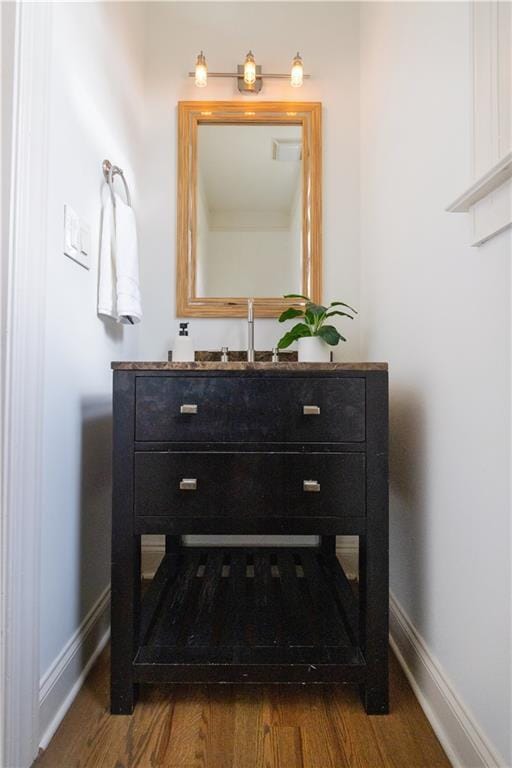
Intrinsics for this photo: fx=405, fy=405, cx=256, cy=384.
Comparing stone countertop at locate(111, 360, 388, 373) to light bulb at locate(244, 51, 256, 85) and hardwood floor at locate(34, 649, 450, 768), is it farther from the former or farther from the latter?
light bulb at locate(244, 51, 256, 85)

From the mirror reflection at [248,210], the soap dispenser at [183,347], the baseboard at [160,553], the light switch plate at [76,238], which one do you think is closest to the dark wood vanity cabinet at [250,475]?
the light switch plate at [76,238]

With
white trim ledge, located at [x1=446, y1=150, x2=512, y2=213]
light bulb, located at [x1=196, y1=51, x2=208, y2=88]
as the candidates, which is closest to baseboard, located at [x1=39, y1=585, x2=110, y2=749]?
white trim ledge, located at [x1=446, y1=150, x2=512, y2=213]

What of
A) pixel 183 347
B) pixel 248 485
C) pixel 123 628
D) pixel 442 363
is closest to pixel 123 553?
pixel 123 628

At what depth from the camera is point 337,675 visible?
0.96 metres

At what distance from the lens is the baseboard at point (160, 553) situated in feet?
5.48

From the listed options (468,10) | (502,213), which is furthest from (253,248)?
(502,213)

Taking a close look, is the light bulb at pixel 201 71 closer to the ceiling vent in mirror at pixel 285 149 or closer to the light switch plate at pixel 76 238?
the ceiling vent in mirror at pixel 285 149

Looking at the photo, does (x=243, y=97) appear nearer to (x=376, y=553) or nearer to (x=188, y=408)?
(x=188, y=408)

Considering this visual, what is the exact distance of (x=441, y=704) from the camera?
35.9 inches

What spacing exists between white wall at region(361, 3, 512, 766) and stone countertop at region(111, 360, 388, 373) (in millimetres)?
200

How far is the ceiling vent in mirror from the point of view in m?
1.70

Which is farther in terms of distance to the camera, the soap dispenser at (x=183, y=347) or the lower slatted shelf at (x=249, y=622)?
the soap dispenser at (x=183, y=347)

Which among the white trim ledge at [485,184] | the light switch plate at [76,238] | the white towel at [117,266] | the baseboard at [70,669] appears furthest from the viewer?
→ the white towel at [117,266]

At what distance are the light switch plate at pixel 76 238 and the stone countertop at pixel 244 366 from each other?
0.35 metres
